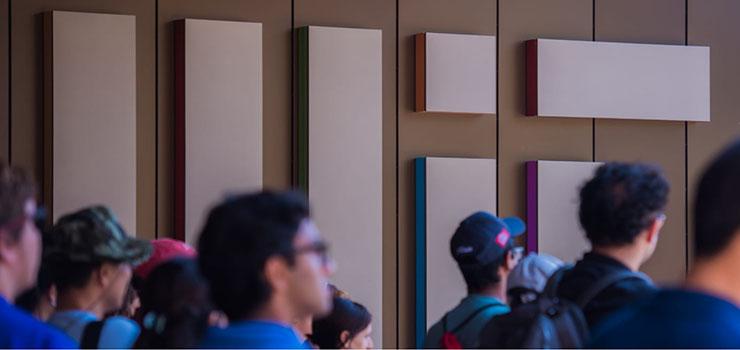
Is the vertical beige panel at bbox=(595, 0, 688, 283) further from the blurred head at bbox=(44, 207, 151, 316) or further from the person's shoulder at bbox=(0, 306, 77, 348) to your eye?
the person's shoulder at bbox=(0, 306, 77, 348)

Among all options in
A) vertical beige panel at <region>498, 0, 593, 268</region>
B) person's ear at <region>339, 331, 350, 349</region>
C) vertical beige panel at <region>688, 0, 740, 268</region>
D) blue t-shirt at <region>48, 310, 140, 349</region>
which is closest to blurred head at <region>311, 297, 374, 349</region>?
person's ear at <region>339, 331, 350, 349</region>

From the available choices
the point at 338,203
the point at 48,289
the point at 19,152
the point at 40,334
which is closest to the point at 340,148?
the point at 338,203

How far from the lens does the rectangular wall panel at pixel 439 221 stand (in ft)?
24.5

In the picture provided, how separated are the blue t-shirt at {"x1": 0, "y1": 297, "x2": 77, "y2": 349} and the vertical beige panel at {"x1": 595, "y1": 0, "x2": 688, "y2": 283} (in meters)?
5.83

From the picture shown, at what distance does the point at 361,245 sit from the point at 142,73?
1.61m

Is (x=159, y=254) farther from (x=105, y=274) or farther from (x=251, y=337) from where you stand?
(x=251, y=337)

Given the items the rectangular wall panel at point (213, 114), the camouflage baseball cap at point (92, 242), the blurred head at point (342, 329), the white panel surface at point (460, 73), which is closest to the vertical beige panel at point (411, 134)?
the white panel surface at point (460, 73)

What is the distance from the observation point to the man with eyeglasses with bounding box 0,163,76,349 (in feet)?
7.96

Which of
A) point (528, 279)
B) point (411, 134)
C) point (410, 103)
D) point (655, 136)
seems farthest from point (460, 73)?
point (528, 279)

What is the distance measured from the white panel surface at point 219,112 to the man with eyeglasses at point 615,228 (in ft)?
12.4

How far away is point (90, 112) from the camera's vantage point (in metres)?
6.79

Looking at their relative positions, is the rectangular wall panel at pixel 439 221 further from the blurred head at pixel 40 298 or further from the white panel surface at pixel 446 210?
the blurred head at pixel 40 298

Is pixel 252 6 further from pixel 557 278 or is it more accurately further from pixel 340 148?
pixel 557 278

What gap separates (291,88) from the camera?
7.28 m
